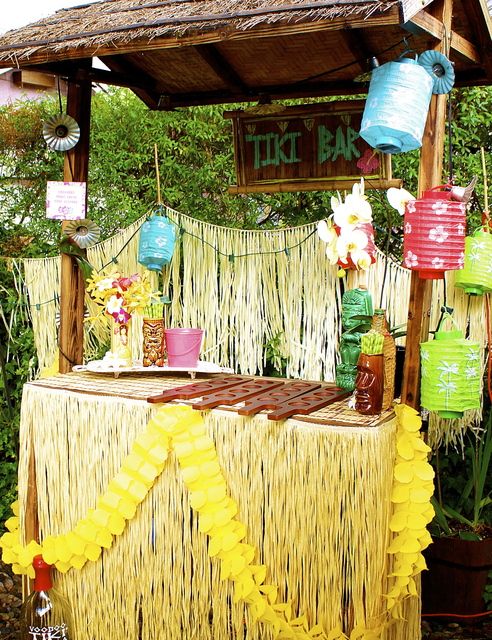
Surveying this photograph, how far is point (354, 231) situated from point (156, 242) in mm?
1033

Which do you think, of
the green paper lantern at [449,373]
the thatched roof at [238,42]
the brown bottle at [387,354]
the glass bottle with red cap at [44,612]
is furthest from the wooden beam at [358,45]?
the glass bottle with red cap at [44,612]

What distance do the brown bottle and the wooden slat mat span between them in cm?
6

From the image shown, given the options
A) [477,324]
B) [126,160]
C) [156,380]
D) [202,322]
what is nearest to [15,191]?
[126,160]

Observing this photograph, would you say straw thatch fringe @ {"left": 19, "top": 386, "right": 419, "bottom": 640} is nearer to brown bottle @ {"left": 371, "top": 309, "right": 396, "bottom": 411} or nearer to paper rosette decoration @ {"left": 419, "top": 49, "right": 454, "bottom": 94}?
brown bottle @ {"left": 371, "top": 309, "right": 396, "bottom": 411}

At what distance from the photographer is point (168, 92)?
354cm

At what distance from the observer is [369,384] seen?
231cm

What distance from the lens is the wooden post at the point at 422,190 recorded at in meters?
2.31

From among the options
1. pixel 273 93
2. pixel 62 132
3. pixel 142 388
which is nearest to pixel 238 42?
pixel 273 93

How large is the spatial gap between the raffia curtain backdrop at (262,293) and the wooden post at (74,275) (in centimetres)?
28

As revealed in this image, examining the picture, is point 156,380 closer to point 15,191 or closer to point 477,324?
point 477,324

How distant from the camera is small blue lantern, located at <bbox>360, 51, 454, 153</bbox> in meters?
2.15

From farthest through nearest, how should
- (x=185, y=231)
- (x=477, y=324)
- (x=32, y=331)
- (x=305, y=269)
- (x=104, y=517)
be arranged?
1. (x=32, y=331)
2. (x=185, y=231)
3. (x=305, y=269)
4. (x=477, y=324)
5. (x=104, y=517)

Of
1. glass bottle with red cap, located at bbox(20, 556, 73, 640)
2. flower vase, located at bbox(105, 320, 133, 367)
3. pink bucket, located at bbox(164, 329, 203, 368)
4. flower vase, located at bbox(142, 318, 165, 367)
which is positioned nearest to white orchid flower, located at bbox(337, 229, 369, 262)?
pink bucket, located at bbox(164, 329, 203, 368)

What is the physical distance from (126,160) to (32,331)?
109 cm
